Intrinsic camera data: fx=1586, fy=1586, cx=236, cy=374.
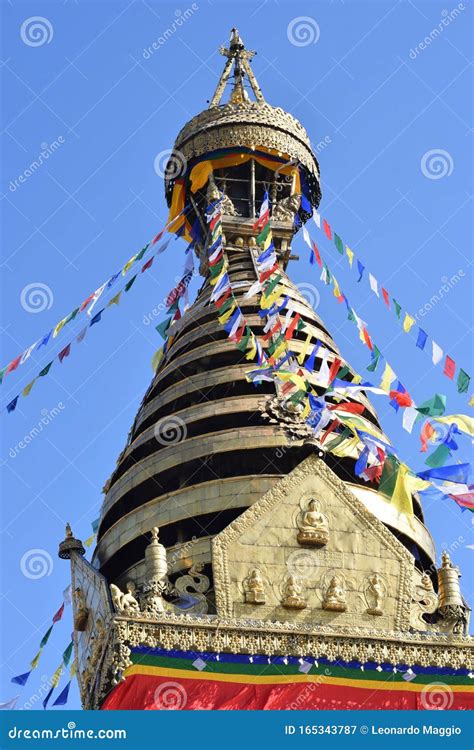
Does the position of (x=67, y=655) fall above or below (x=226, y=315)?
below

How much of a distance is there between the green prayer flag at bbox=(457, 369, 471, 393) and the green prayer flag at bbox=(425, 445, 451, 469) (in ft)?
6.32

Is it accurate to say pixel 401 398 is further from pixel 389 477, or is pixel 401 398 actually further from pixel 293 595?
pixel 293 595

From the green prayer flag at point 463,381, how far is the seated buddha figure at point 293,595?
3855 millimetres

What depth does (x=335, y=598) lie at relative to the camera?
862 inches

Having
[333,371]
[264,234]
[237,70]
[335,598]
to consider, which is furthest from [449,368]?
[237,70]

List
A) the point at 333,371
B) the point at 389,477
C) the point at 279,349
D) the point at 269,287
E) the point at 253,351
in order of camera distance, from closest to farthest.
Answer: the point at 389,477
the point at 333,371
the point at 253,351
the point at 279,349
the point at 269,287

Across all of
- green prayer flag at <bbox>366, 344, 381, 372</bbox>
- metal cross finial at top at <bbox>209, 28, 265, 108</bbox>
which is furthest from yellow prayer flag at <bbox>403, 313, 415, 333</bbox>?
metal cross finial at top at <bbox>209, 28, 265, 108</bbox>

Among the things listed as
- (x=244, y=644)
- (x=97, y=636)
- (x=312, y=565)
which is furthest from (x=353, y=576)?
(x=97, y=636)

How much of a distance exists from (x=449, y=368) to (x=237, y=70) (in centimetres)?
1525

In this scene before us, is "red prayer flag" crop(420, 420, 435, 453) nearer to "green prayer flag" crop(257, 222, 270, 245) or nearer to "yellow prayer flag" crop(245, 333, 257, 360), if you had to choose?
"yellow prayer flag" crop(245, 333, 257, 360)

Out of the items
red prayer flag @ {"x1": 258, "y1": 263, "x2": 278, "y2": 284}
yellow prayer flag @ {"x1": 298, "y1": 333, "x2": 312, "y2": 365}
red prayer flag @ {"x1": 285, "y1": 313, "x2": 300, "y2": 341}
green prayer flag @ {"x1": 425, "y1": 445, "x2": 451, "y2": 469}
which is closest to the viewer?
green prayer flag @ {"x1": 425, "y1": 445, "x2": 451, "y2": 469}

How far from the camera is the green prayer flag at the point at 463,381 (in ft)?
76.4

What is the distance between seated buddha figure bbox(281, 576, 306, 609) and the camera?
21.8m

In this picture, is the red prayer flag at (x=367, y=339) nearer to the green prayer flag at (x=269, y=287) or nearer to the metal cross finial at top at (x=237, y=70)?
the green prayer flag at (x=269, y=287)
